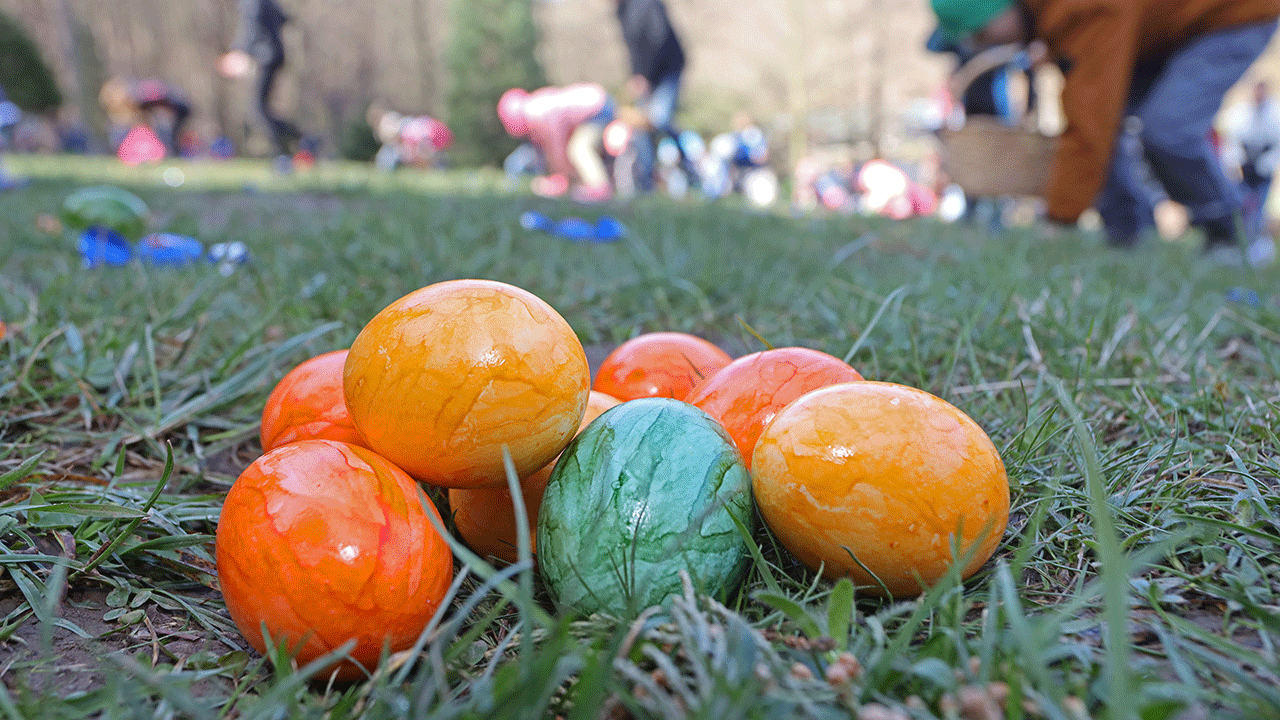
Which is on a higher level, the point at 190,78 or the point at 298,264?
the point at 190,78

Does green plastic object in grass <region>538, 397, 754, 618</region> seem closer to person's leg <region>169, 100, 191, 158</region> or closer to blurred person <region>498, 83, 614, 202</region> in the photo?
blurred person <region>498, 83, 614, 202</region>

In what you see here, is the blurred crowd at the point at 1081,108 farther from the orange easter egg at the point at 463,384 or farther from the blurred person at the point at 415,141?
the blurred person at the point at 415,141

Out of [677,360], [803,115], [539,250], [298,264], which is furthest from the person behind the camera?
[803,115]

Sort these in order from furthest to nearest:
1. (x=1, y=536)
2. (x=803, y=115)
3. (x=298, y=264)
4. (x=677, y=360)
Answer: (x=803, y=115)
(x=298, y=264)
(x=677, y=360)
(x=1, y=536)

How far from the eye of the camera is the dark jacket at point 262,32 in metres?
10.1

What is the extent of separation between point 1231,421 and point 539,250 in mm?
2692

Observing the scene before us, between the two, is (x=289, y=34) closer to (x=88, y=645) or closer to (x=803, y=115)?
(x=803, y=115)

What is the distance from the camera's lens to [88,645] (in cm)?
102

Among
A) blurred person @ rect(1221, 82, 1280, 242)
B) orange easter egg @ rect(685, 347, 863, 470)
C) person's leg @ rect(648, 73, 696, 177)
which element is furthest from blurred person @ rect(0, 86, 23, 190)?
blurred person @ rect(1221, 82, 1280, 242)

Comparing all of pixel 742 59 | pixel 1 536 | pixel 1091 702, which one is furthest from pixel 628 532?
pixel 742 59

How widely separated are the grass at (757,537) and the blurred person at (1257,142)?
699 cm

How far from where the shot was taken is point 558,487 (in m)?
1.12

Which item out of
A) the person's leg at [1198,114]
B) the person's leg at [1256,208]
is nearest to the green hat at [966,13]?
the person's leg at [1198,114]

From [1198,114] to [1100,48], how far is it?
2.32 ft
